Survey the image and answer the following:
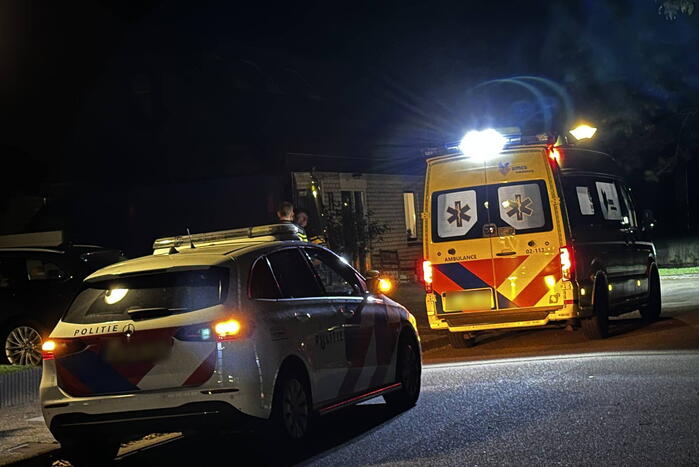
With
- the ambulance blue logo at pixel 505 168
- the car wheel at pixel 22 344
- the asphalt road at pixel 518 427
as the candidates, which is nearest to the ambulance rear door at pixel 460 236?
the ambulance blue logo at pixel 505 168

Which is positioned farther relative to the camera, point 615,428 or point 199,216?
point 199,216

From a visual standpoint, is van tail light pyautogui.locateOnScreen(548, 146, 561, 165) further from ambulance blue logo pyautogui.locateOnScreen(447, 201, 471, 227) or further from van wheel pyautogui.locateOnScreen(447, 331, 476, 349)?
van wheel pyautogui.locateOnScreen(447, 331, 476, 349)

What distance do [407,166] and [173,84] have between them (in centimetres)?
732

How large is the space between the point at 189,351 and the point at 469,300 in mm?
6527

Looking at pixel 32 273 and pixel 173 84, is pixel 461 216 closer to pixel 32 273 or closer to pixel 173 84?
pixel 32 273

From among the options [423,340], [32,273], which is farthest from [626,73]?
[32,273]

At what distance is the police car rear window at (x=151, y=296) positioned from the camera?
7.56 m

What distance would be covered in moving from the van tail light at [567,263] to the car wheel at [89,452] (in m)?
6.50

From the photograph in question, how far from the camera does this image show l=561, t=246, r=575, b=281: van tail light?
42.2ft

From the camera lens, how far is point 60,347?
7.71 meters

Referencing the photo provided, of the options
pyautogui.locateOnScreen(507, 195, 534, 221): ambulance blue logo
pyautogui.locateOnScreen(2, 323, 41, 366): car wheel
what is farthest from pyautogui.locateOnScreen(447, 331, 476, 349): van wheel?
pyautogui.locateOnScreen(2, 323, 41, 366): car wheel

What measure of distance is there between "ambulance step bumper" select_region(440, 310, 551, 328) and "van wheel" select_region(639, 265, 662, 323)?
3.57 m

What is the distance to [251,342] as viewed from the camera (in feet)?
24.4

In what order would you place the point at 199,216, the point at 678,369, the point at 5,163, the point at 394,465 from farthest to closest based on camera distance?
the point at 199,216 → the point at 5,163 → the point at 678,369 → the point at 394,465
